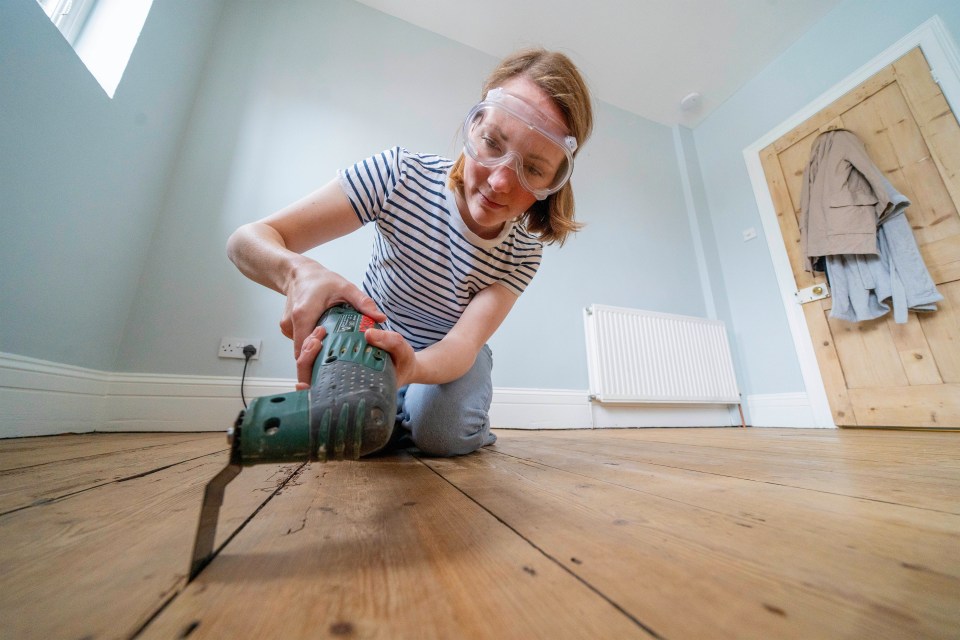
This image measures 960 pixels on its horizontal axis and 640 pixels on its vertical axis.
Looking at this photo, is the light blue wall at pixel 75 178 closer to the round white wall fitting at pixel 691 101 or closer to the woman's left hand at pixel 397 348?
the woman's left hand at pixel 397 348

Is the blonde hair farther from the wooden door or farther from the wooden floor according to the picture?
the wooden door

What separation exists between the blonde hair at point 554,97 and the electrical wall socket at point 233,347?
1.37 m

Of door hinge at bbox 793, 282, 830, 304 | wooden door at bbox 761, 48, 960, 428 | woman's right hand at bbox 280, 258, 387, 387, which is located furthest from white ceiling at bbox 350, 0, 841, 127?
woman's right hand at bbox 280, 258, 387, 387

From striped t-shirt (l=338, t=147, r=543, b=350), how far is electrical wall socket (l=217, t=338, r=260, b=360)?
1.03m

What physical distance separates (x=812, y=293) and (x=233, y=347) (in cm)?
345

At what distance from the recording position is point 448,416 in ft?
3.25

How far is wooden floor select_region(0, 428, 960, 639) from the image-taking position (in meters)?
0.19

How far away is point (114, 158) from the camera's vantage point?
4.34 ft

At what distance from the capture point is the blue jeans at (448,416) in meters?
0.97

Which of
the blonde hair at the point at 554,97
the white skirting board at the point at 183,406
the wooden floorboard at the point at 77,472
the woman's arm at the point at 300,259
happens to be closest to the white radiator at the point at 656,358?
the white skirting board at the point at 183,406

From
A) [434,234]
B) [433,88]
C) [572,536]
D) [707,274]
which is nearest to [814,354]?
[707,274]

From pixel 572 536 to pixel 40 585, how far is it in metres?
0.39

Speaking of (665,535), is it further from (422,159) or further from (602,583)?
(422,159)

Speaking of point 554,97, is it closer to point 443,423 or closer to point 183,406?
point 443,423
